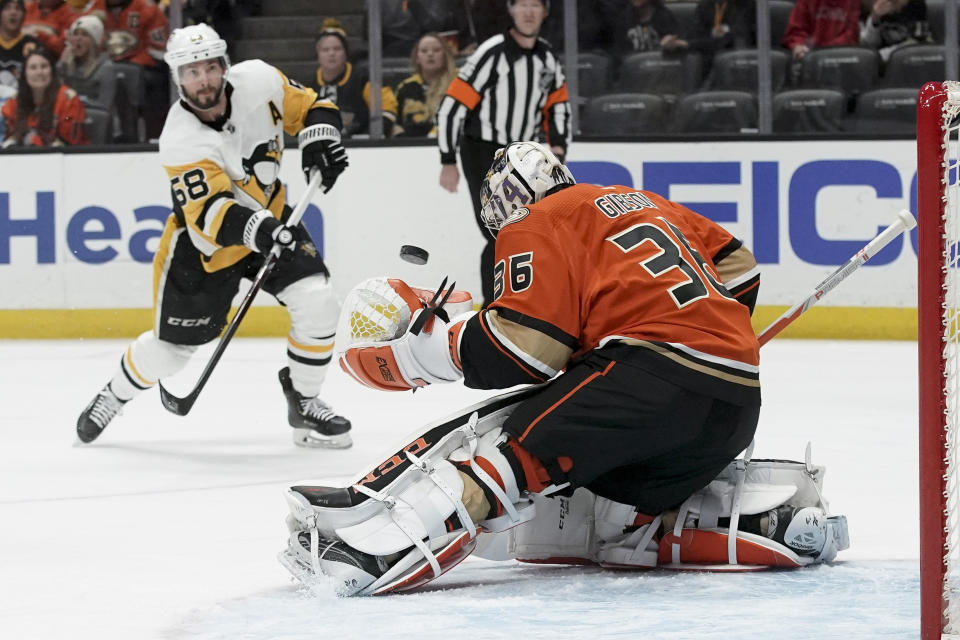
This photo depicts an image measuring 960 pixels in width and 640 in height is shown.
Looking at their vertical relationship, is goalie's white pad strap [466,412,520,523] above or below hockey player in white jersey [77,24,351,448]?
below

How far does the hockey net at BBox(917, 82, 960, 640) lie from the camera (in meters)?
1.71

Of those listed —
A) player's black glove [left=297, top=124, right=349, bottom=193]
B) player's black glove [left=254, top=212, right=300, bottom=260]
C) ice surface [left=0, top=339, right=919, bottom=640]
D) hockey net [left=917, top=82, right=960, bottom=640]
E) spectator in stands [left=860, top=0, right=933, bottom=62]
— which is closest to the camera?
hockey net [left=917, top=82, right=960, bottom=640]

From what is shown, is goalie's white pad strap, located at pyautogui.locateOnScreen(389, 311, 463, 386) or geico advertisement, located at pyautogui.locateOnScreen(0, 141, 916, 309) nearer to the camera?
goalie's white pad strap, located at pyautogui.locateOnScreen(389, 311, 463, 386)

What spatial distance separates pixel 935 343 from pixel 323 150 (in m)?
2.31

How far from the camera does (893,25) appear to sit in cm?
597

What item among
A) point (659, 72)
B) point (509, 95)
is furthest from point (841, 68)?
point (509, 95)

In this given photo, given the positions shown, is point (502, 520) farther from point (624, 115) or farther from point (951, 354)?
point (624, 115)

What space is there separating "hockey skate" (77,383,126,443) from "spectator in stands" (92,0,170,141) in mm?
2596

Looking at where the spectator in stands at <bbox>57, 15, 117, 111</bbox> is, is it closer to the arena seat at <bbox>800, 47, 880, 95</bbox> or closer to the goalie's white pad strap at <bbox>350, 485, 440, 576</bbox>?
the arena seat at <bbox>800, 47, 880, 95</bbox>

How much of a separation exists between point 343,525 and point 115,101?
4.46 m

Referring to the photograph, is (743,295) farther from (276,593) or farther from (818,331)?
(818,331)

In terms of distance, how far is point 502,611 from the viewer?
2035 mm

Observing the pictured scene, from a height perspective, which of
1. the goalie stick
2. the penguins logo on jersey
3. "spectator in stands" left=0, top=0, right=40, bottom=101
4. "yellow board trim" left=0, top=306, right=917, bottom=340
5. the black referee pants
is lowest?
"yellow board trim" left=0, top=306, right=917, bottom=340

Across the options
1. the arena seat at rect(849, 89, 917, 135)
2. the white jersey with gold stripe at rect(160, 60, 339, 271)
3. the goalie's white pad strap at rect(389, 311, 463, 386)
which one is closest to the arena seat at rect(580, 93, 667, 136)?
the arena seat at rect(849, 89, 917, 135)
